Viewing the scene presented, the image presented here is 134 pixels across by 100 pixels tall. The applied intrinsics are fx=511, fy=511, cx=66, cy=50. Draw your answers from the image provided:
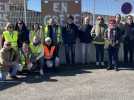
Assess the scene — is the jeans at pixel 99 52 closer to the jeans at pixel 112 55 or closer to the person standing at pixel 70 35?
the jeans at pixel 112 55

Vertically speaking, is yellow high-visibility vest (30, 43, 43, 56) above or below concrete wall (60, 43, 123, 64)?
above

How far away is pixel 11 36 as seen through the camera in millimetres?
16750

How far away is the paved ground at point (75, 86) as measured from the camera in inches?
505

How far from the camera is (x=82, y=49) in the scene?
727 inches

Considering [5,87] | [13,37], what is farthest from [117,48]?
[5,87]

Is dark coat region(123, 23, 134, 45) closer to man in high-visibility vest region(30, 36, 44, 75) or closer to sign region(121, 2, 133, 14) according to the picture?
sign region(121, 2, 133, 14)

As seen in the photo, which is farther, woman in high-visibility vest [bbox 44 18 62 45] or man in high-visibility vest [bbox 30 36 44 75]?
woman in high-visibility vest [bbox 44 18 62 45]

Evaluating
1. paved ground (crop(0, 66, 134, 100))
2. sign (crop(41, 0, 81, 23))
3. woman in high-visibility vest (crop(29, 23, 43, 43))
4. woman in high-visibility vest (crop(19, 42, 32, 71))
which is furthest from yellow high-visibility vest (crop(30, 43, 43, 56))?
sign (crop(41, 0, 81, 23))

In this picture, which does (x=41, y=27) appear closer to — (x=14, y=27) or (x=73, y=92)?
(x=14, y=27)

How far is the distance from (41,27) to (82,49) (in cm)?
188

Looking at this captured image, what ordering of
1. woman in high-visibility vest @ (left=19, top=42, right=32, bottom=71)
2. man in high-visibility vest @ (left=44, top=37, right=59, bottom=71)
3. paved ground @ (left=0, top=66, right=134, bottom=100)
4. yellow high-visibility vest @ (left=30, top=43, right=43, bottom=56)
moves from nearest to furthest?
paved ground @ (left=0, top=66, right=134, bottom=100)
woman in high-visibility vest @ (left=19, top=42, right=32, bottom=71)
yellow high-visibility vest @ (left=30, top=43, right=43, bottom=56)
man in high-visibility vest @ (left=44, top=37, right=59, bottom=71)

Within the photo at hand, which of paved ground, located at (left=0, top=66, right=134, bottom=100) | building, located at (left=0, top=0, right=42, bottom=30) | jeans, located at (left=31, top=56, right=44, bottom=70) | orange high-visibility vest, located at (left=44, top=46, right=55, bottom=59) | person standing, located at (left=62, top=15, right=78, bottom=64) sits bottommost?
paved ground, located at (left=0, top=66, right=134, bottom=100)

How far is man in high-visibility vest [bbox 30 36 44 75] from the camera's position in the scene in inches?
638

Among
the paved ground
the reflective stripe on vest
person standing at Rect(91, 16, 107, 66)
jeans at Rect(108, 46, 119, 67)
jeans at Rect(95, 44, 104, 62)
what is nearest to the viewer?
the paved ground
